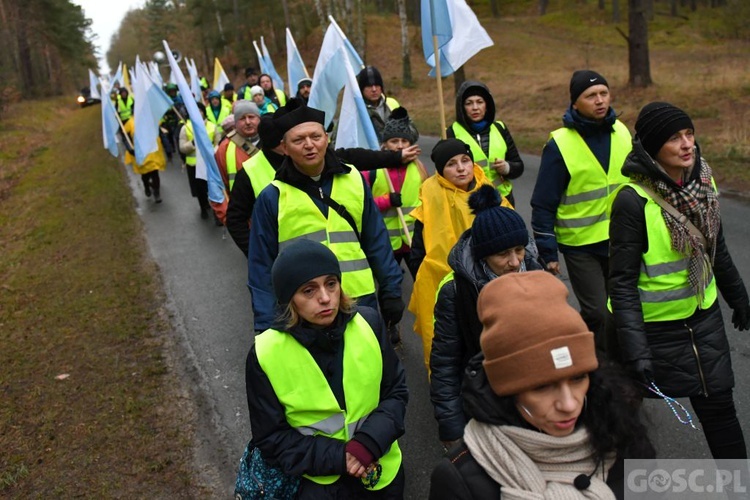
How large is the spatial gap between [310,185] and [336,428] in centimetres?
151

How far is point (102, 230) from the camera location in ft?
36.5

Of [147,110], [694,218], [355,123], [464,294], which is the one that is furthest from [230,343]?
[147,110]

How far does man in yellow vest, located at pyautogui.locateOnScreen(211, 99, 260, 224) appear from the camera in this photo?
21.0ft

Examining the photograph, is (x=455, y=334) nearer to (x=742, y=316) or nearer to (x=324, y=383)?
(x=324, y=383)

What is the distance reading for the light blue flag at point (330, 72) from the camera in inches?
236

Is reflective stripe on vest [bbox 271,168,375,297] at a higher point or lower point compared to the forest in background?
lower

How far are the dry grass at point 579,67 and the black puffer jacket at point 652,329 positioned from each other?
6.67m

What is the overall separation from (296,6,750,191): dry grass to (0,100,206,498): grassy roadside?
4.57 m

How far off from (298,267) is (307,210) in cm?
103

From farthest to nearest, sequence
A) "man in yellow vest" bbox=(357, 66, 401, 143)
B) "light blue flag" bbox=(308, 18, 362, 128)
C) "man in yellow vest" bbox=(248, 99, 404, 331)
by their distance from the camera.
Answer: "man in yellow vest" bbox=(357, 66, 401, 143) < "light blue flag" bbox=(308, 18, 362, 128) < "man in yellow vest" bbox=(248, 99, 404, 331)

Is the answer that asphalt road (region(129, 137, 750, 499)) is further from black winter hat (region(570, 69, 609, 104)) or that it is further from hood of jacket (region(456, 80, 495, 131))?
black winter hat (region(570, 69, 609, 104))

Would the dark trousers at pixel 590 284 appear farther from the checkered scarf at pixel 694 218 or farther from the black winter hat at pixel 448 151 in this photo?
the checkered scarf at pixel 694 218

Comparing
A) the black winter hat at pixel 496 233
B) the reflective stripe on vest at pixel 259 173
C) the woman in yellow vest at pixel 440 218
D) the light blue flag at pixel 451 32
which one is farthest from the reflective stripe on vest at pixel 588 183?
the light blue flag at pixel 451 32

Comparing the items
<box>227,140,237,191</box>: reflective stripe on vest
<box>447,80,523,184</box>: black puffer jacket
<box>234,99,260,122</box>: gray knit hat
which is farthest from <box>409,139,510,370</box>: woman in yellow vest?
<box>227,140,237,191</box>: reflective stripe on vest
